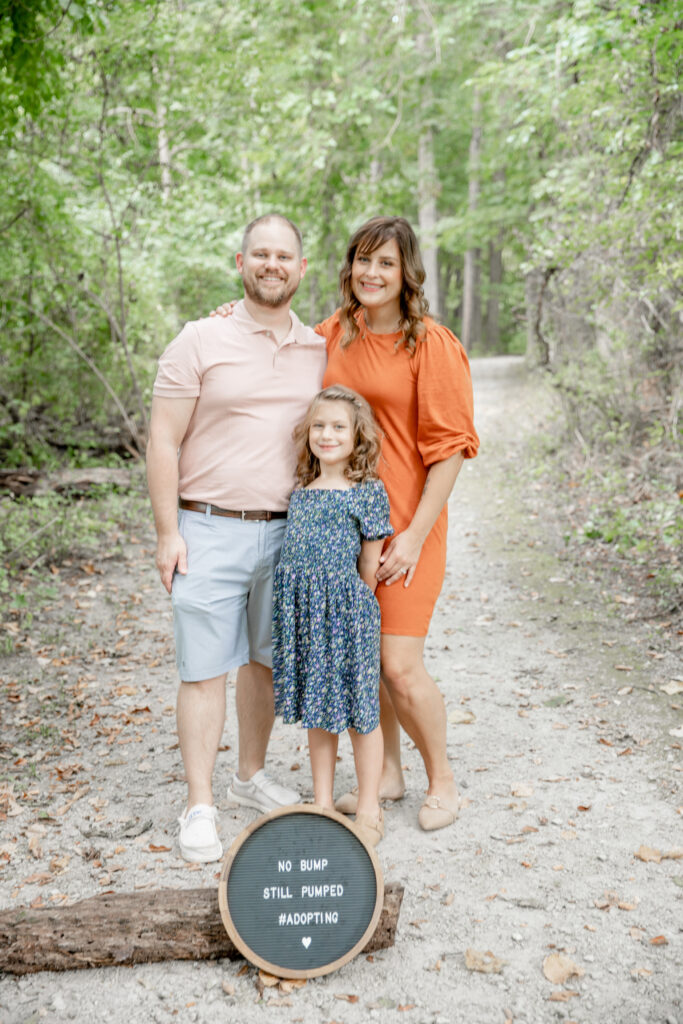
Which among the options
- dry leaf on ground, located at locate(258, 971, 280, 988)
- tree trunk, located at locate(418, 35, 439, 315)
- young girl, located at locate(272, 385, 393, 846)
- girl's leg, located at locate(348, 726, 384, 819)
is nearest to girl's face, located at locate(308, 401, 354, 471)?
young girl, located at locate(272, 385, 393, 846)

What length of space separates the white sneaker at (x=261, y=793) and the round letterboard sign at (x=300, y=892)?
84 centimetres

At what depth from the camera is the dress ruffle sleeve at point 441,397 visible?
297 centimetres

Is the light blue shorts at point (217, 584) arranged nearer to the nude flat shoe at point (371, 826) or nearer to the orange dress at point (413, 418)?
the orange dress at point (413, 418)

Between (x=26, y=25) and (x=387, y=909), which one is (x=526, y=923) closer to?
(x=387, y=909)

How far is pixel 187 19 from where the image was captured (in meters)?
8.43

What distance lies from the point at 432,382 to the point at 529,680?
8.06 ft

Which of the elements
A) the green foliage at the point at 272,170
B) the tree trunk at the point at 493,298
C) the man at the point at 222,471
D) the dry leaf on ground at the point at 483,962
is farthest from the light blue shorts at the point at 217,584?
the tree trunk at the point at 493,298

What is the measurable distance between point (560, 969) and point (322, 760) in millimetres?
1080

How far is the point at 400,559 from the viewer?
3.01 meters

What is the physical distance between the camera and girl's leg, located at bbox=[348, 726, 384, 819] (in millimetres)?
3100

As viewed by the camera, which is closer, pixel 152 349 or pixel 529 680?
pixel 529 680

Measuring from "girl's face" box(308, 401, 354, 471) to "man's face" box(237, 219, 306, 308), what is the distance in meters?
0.47

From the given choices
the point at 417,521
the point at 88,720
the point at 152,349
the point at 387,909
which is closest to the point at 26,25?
the point at 417,521

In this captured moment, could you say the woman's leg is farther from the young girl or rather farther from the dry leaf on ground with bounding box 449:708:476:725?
the dry leaf on ground with bounding box 449:708:476:725
